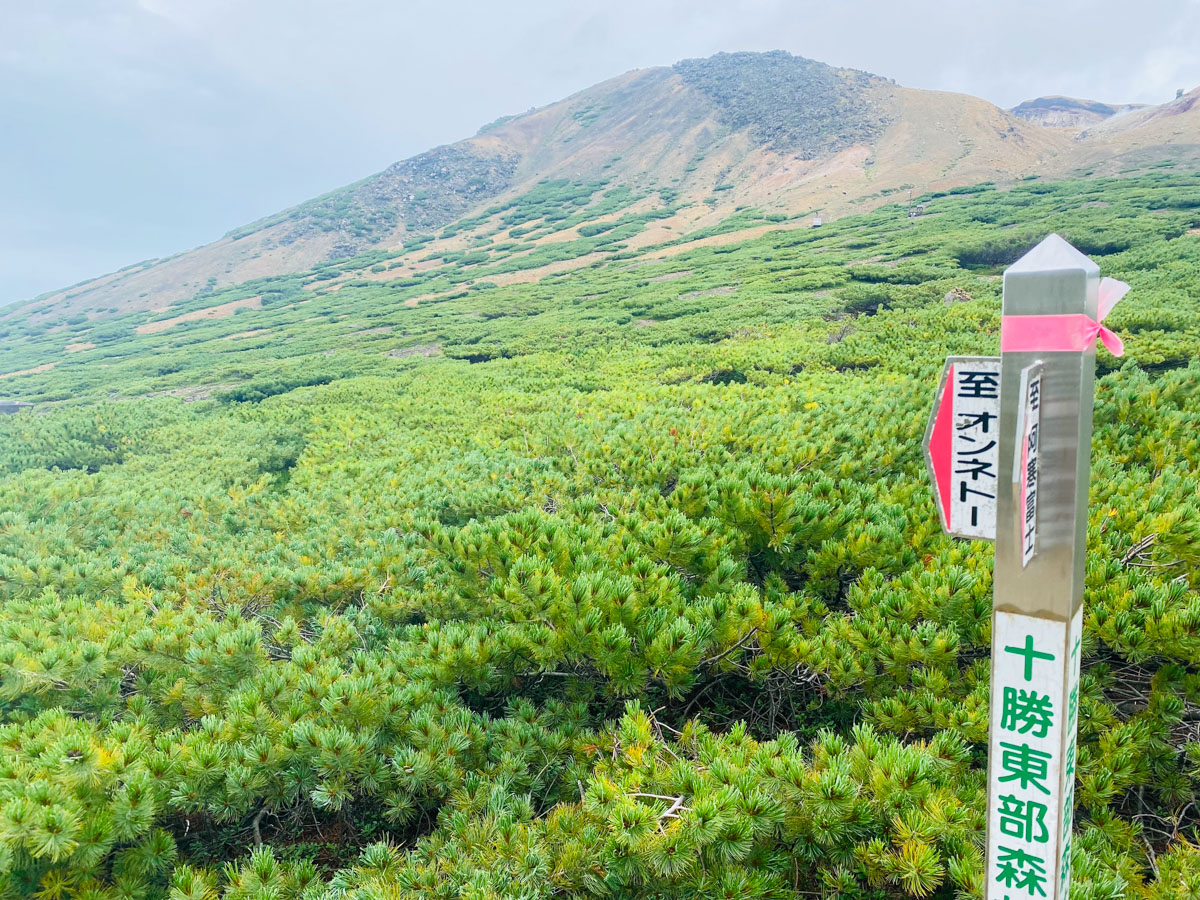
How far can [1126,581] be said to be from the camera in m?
2.00

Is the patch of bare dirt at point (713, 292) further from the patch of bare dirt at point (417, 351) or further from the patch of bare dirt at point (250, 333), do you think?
the patch of bare dirt at point (250, 333)

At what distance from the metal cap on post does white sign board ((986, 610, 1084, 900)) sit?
7 cm

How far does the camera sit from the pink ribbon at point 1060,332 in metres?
1.14

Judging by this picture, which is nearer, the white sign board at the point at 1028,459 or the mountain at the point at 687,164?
the white sign board at the point at 1028,459

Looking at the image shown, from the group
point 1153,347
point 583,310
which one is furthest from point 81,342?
point 1153,347

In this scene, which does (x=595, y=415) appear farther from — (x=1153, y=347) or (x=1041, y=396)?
(x=1153, y=347)

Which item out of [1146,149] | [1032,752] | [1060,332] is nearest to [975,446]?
[1060,332]

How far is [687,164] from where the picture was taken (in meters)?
53.1

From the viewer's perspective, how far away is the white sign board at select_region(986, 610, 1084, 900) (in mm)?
1213

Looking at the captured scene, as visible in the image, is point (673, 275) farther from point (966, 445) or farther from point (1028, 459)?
point (1028, 459)

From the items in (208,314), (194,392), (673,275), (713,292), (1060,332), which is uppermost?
(208,314)

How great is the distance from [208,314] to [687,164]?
129 ft

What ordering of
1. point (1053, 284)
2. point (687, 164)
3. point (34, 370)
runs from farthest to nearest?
point (687, 164) → point (34, 370) → point (1053, 284)

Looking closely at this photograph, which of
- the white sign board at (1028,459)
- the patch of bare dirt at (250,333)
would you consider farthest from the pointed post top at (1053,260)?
the patch of bare dirt at (250,333)
